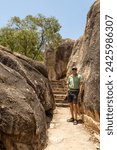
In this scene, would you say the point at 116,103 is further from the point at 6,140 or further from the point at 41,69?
the point at 41,69

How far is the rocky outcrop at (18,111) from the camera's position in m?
7.09

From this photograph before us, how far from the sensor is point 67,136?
355 inches

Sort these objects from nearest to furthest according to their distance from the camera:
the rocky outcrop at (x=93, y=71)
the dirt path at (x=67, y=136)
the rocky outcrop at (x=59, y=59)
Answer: the dirt path at (x=67, y=136)
the rocky outcrop at (x=93, y=71)
the rocky outcrop at (x=59, y=59)

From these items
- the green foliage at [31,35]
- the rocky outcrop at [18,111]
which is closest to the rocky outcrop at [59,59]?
the green foliage at [31,35]

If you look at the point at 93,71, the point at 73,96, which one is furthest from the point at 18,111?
the point at 73,96

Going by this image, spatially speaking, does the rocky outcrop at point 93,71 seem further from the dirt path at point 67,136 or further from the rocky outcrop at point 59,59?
the rocky outcrop at point 59,59

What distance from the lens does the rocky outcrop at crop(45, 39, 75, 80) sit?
25484 mm

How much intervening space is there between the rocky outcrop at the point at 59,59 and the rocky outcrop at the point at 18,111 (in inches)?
625

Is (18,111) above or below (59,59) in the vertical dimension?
below

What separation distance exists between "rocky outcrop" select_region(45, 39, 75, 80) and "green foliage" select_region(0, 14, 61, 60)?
281 inches

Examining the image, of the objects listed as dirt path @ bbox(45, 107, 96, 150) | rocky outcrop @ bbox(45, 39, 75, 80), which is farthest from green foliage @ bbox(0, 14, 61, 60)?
dirt path @ bbox(45, 107, 96, 150)

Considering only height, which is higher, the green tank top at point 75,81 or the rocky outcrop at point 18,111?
the green tank top at point 75,81

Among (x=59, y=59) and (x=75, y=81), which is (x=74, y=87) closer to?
(x=75, y=81)

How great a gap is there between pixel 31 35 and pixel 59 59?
329 inches
